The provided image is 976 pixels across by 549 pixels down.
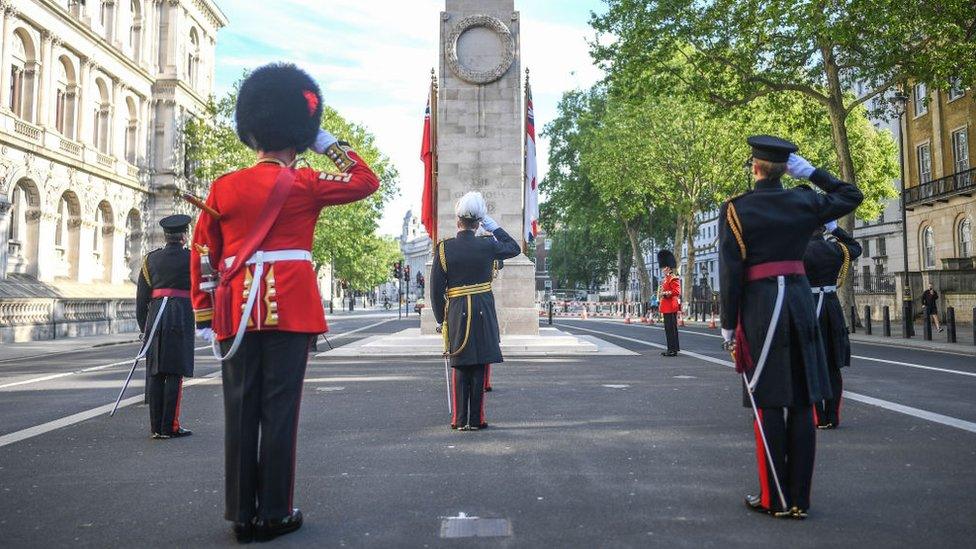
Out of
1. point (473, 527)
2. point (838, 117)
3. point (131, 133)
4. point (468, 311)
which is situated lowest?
point (473, 527)

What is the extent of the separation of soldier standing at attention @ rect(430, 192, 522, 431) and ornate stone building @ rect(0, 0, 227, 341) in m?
21.1

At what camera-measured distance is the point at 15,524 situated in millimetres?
3955

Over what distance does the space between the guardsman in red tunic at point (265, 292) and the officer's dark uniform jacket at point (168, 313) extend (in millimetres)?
3221

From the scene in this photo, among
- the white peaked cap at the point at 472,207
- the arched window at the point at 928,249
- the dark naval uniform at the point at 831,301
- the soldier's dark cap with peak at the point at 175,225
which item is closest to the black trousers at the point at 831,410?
the dark naval uniform at the point at 831,301

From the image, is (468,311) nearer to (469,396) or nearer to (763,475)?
(469,396)

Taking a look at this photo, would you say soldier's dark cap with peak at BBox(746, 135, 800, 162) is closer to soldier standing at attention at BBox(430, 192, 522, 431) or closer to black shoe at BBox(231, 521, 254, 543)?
soldier standing at attention at BBox(430, 192, 522, 431)

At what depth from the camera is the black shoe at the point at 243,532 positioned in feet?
11.9

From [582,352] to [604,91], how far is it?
38.2 meters

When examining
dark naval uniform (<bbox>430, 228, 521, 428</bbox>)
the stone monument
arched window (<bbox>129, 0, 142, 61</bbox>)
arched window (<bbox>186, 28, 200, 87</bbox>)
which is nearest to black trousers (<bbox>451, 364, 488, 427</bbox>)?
dark naval uniform (<bbox>430, 228, 521, 428</bbox>)

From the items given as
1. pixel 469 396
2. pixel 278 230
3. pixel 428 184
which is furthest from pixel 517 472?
pixel 428 184

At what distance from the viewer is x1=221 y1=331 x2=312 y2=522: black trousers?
12.0ft

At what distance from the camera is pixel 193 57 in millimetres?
51375

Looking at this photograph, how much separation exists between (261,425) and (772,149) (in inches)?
118

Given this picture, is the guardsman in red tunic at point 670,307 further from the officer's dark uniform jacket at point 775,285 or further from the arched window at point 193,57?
the arched window at point 193,57
